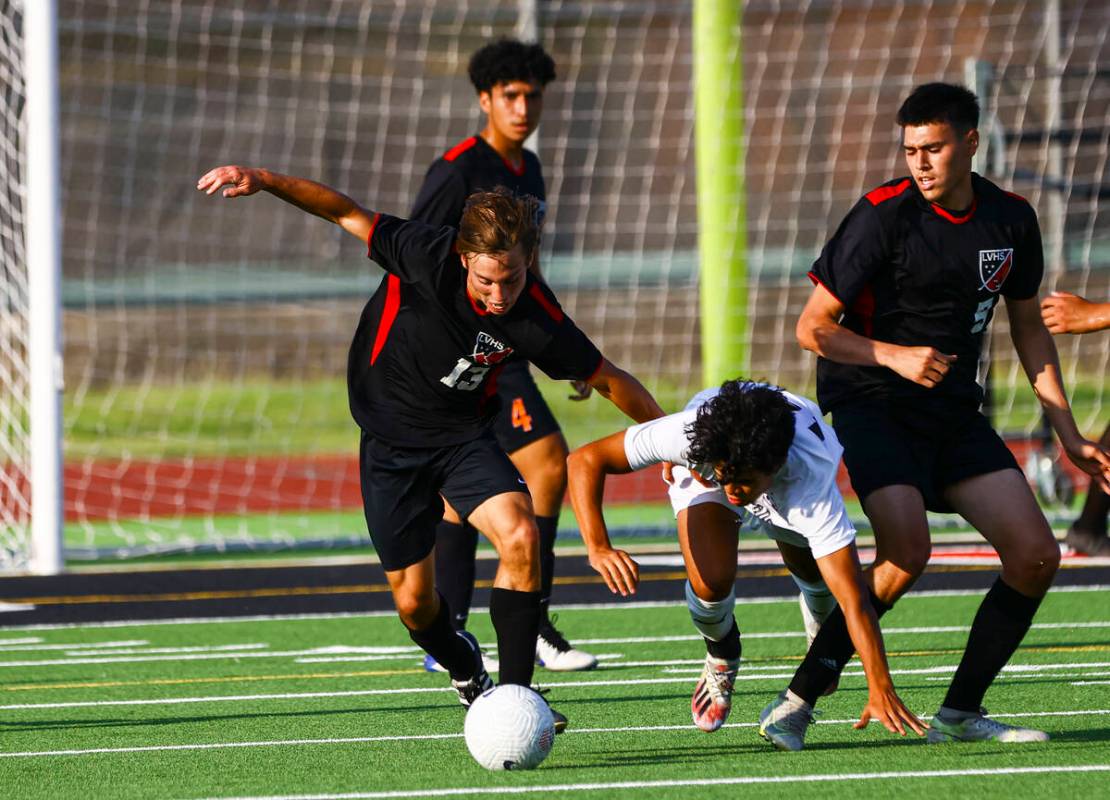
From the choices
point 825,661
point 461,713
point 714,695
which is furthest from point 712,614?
point 461,713

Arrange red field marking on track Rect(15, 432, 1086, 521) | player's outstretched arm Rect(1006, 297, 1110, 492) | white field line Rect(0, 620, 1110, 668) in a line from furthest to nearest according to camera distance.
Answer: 1. red field marking on track Rect(15, 432, 1086, 521)
2. white field line Rect(0, 620, 1110, 668)
3. player's outstretched arm Rect(1006, 297, 1110, 492)

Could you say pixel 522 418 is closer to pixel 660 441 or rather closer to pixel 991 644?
pixel 660 441

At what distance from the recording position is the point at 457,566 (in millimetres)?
6738

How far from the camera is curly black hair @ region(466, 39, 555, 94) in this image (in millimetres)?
7043

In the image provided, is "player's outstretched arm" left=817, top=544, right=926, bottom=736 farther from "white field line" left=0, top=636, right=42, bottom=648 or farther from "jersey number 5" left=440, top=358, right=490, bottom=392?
"white field line" left=0, top=636, right=42, bottom=648

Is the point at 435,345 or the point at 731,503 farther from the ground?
the point at 435,345

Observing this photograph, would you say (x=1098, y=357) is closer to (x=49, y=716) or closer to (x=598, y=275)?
(x=598, y=275)

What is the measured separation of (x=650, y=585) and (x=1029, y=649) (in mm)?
2695

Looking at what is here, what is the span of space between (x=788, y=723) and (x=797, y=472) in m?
0.71

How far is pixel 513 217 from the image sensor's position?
4926 millimetres

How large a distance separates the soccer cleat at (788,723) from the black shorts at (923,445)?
0.63m

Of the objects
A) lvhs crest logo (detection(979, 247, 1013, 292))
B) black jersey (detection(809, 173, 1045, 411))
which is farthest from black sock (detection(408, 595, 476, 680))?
lvhs crest logo (detection(979, 247, 1013, 292))

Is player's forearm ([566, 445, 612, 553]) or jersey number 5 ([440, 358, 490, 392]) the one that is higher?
jersey number 5 ([440, 358, 490, 392])

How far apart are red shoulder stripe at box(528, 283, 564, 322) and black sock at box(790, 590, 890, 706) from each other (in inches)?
46.0
